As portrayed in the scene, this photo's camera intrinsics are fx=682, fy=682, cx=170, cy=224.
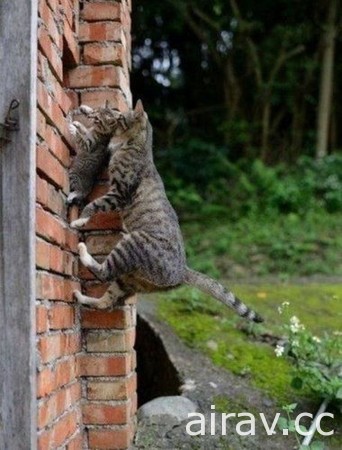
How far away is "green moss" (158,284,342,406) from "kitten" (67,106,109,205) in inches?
53.5

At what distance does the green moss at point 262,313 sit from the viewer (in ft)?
11.4

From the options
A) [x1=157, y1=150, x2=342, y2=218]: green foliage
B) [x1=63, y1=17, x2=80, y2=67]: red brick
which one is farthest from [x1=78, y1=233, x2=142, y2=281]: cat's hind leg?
[x1=157, y1=150, x2=342, y2=218]: green foliage

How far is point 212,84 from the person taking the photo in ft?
37.7

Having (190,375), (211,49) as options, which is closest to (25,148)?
(190,375)

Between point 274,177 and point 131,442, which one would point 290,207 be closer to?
point 274,177

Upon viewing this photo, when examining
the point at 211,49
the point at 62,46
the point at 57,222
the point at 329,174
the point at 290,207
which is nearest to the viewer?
the point at 57,222

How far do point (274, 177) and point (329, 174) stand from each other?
922 millimetres

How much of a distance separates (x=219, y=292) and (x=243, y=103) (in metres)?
8.57

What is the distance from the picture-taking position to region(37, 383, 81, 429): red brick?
2.02 m

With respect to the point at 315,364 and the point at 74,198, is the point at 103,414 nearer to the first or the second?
the point at 74,198

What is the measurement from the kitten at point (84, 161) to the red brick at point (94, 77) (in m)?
0.11

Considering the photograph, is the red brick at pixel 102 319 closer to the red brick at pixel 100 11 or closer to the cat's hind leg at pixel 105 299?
the cat's hind leg at pixel 105 299

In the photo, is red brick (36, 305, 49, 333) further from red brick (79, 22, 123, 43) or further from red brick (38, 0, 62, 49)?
red brick (79, 22, 123, 43)

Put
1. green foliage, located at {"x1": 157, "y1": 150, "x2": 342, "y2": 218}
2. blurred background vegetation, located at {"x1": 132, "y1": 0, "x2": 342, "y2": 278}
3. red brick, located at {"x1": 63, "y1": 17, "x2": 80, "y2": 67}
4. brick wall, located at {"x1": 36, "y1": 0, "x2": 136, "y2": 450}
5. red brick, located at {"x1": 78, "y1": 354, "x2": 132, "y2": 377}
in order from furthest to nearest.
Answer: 1. blurred background vegetation, located at {"x1": 132, "y1": 0, "x2": 342, "y2": 278}
2. green foliage, located at {"x1": 157, "y1": 150, "x2": 342, "y2": 218}
3. red brick, located at {"x1": 78, "y1": 354, "x2": 132, "y2": 377}
4. red brick, located at {"x1": 63, "y1": 17, "x2": 80, "y2": 67}
5. brick wall, located at {"x1": 36, "y1": 0, "x2": 136, "y2": 450}
